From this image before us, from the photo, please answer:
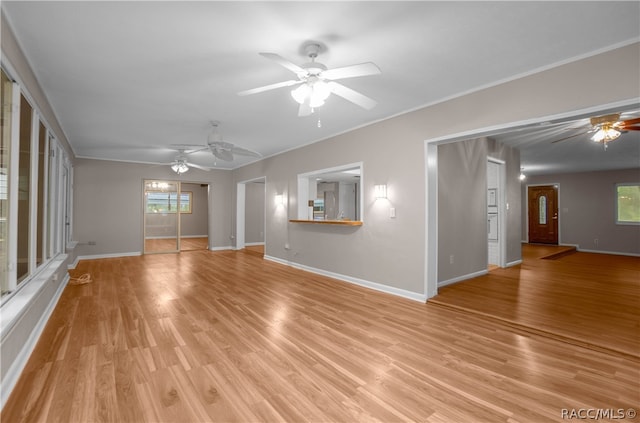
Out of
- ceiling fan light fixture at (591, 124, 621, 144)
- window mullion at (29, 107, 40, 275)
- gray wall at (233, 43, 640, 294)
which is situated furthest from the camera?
ceiling fan light fixture at (591, 124, 621, 144)

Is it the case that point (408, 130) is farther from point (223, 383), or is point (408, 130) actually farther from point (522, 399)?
point (223, 383)

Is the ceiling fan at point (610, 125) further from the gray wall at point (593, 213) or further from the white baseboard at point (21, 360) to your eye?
the white baseboard at point (21, 360)

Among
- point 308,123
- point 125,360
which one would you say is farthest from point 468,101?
point 125,360

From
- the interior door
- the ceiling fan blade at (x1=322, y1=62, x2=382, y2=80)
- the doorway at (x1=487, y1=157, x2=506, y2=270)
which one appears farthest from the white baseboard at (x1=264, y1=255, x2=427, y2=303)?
the interior door

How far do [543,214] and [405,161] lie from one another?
9.36 m

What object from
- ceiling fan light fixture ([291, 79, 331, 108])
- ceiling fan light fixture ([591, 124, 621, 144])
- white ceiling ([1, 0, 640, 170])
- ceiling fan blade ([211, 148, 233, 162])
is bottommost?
ceiling fan blade ([211, 148, 233, 162])

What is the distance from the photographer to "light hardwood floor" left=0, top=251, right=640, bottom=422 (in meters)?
1.84

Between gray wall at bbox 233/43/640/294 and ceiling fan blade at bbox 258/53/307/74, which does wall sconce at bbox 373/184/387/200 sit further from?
ceiling fan blade at bbox 258/53/307/74

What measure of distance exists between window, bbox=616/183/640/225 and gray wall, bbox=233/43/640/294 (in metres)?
4.99

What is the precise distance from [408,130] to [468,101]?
886 mm

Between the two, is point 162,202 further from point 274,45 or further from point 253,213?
point 274,45

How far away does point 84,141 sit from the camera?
19.9ft

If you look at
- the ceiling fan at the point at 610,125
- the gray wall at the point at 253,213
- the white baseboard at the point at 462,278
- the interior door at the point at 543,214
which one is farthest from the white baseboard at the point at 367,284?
the interior door at the point at 543,214

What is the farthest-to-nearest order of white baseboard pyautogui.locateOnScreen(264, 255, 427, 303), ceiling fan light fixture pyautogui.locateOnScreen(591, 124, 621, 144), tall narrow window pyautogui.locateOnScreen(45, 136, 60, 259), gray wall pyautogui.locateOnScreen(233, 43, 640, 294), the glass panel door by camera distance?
the glass panel door < ceiling fan light fixture pyautogui.locateOnScreen(591, 124, 621, 144) < tall narrow window pyautogui.locateOnScreen(45, 136, 60, 259) < white baseboard pyautogui.locateOnScreen(264, 255, 427, 303) < gray wall pyautogui.locateOnScreen(233, 43, 640, 294)
